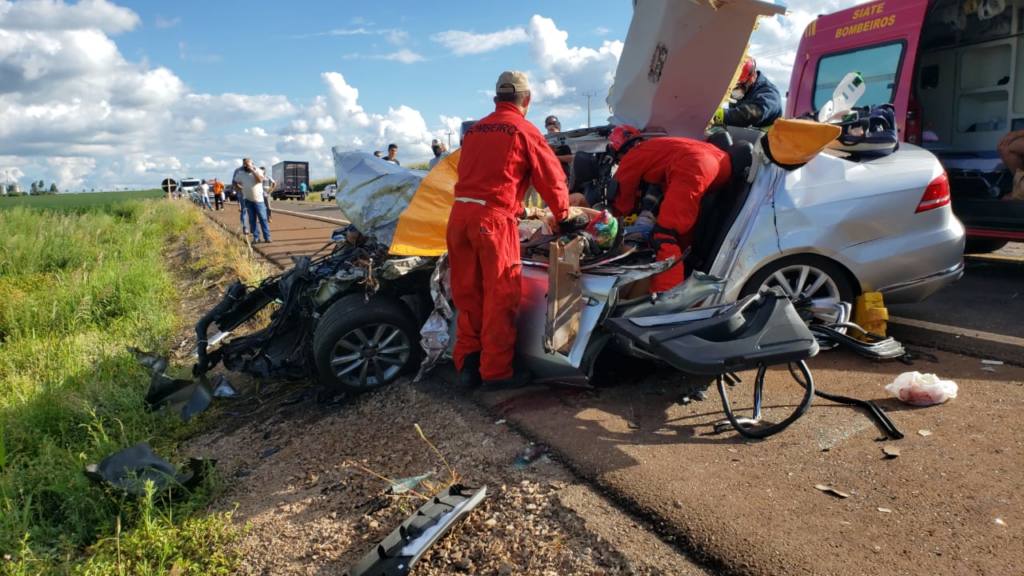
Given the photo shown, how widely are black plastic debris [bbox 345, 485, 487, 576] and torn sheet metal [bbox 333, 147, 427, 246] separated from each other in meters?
2.22

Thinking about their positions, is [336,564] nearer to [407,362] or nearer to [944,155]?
[407,362]

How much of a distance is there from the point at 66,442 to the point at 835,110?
5.87 m

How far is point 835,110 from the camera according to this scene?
4.27m

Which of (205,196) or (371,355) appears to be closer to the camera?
(371,355)

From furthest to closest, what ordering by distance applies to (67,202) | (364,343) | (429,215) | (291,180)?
1. (291,180)
2. (67,202)
3. (429,215)
4. (364,343)

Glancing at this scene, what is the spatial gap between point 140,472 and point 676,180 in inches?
131

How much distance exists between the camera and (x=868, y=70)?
7.33 meters

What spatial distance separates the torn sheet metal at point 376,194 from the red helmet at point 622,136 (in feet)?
4.59

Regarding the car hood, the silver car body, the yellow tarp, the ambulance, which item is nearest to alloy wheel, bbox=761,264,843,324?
the silver car body

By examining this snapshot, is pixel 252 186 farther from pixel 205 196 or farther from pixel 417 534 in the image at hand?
pixel 205 196

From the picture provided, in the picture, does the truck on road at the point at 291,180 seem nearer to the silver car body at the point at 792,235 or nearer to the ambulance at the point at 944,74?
the ambulance at the point at 944,74

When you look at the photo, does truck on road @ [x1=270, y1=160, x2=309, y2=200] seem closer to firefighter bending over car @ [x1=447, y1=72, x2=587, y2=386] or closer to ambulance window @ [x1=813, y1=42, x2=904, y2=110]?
ambulance window @ [x1=813, y1=42, x2=904, y2=110]

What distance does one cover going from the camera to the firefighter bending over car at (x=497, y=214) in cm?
370

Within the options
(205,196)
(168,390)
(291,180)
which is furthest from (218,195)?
(168,390)
